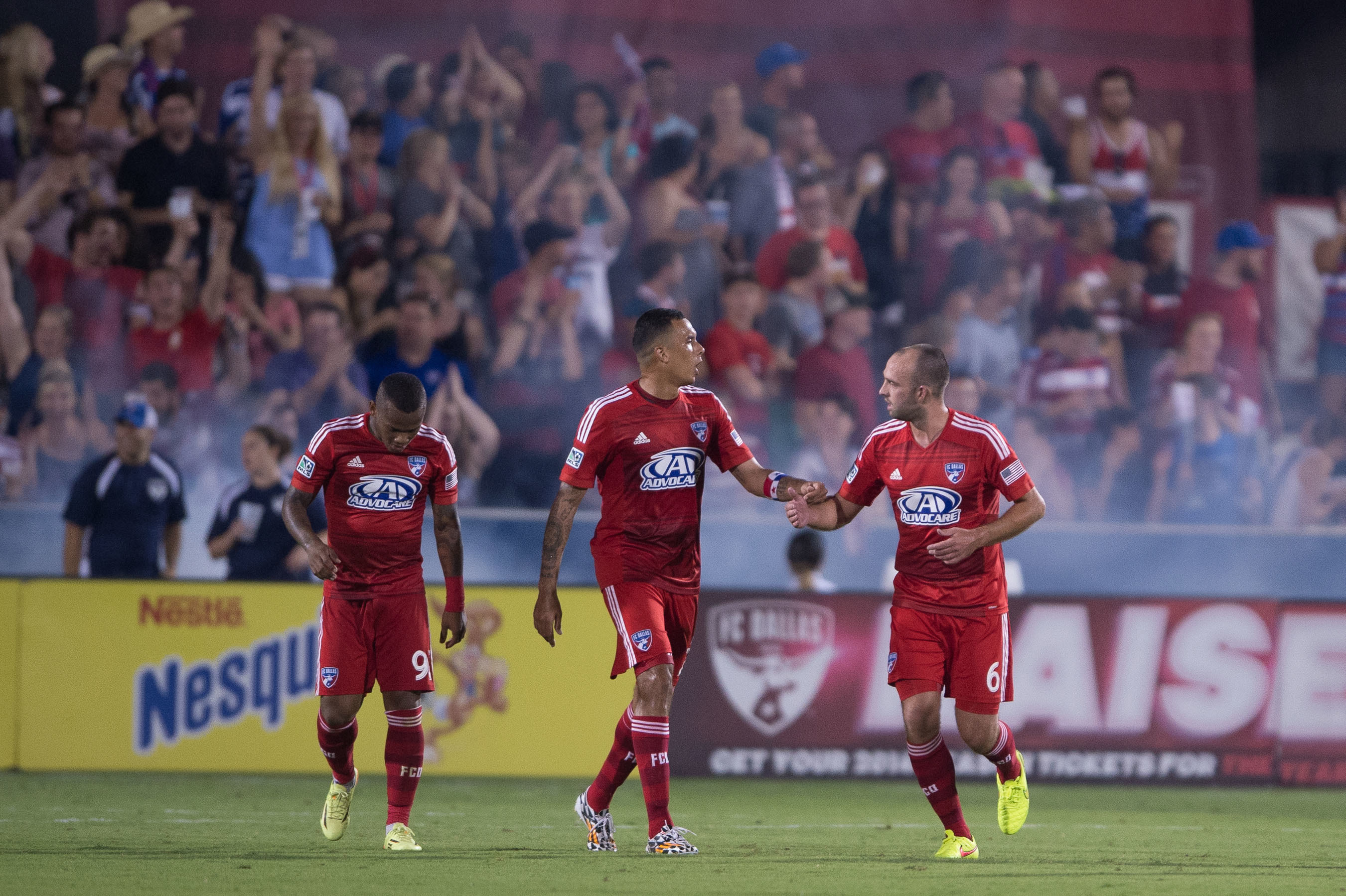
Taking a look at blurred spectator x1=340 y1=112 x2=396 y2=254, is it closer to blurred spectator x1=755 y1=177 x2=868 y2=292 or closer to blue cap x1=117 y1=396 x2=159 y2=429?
blue cap x1=117 y1=396 x2=159 y2=429

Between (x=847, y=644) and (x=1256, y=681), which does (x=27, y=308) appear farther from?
(x=1256, y=681)

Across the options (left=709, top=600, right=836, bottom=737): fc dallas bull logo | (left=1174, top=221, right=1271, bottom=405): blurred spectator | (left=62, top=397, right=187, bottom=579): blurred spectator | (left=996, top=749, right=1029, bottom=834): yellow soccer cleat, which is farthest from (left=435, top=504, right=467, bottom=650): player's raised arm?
(left=1174, top=221, right=1271, bottom=405): blurred spectator

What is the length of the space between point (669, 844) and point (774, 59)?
32.6 ft

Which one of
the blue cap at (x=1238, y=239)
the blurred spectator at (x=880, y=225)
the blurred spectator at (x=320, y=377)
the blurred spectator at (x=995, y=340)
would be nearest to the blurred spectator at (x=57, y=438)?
the blurred spectator at (x=320, y=377)

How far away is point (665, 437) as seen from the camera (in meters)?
6.79

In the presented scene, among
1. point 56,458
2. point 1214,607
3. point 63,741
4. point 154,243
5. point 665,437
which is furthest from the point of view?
point 154,243

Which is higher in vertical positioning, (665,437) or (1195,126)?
(1195,126)

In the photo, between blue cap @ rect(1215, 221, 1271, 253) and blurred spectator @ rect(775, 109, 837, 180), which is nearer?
blurred spectator @ rect(775, 109, 837, 180)

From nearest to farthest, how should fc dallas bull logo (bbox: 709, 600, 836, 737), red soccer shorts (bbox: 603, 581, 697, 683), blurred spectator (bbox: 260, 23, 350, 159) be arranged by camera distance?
red soccer shorts (bbox: 603, 581, 697, 683) → fc dallas bull logo (bbox: 709, 600, 836, 737) → blurred spectator (bbox: 260, 23, 350, 159)

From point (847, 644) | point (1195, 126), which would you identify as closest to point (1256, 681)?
point (847, 644)

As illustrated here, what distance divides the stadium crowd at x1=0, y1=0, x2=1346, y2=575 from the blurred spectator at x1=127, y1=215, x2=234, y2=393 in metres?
0.02

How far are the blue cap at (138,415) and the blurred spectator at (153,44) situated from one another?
338cm

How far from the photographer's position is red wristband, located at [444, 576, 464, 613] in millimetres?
7035

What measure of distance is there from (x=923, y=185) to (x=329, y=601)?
904cm
